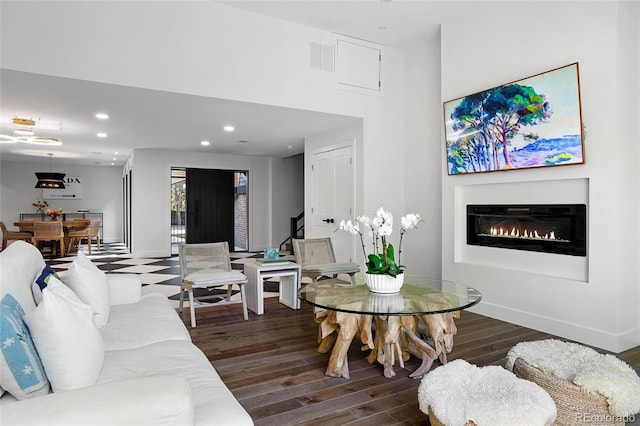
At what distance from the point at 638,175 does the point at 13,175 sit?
46.6 feet

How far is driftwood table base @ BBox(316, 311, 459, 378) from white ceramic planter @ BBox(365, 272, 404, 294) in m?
0.18

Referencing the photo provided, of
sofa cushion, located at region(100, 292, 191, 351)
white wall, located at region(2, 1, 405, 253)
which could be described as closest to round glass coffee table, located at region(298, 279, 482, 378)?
sofa cushion, located at region(100, 292, 191, 351)

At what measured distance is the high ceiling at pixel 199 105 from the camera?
423 cm

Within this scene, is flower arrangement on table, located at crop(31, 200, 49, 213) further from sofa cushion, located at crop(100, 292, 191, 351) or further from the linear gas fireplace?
the linear gas fireplace

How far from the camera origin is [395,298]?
2648mm

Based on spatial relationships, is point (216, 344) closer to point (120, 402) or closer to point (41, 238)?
point (120, 402)

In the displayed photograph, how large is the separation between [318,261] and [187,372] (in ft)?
10.5

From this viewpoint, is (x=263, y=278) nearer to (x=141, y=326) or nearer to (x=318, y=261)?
(x=318, y=261)

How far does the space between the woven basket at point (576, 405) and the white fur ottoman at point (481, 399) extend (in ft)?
0.55

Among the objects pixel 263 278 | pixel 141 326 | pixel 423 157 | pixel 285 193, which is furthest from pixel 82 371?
pixel 285 193

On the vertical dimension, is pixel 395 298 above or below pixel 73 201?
below

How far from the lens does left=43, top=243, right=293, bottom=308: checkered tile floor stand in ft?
17.9

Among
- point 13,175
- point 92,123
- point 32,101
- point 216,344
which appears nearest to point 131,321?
point 216,344

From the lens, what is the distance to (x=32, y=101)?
468 centimetres
